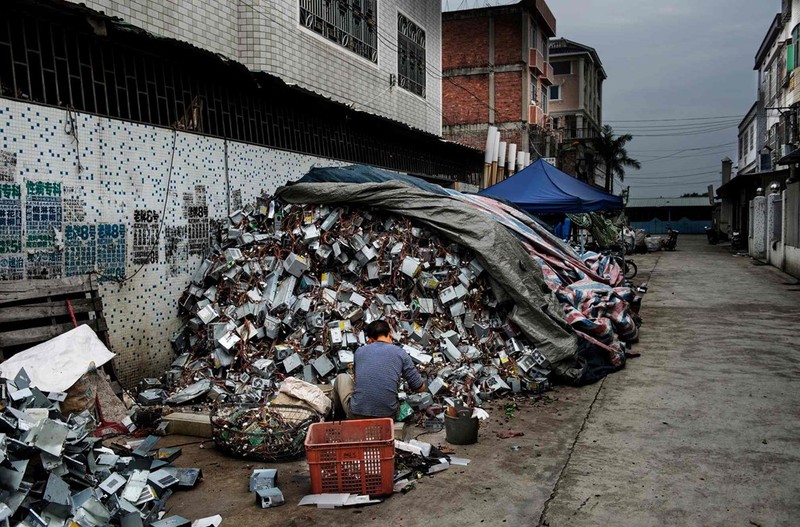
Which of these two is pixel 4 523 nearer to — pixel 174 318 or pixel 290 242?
pixel 174 318

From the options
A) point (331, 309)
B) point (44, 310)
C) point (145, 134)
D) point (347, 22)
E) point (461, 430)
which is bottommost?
point (461, 430)

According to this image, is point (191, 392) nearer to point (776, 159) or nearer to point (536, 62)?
point (776, 159)

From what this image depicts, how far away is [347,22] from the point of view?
44.1ft

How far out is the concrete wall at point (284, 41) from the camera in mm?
8742

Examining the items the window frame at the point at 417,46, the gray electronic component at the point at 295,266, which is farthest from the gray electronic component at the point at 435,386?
the window frame at the point at 417,46

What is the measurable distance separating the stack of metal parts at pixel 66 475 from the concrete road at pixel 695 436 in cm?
285

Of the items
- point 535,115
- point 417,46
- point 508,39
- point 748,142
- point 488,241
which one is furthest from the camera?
point 748,142

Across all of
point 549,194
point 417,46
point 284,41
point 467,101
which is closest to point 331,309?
point 284,41

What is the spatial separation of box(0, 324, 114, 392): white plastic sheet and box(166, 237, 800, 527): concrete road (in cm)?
107

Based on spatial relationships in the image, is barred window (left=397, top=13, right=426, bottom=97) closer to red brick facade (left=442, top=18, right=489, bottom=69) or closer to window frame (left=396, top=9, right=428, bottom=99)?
window frame (left=396, top=9, right=428, bottom=99)

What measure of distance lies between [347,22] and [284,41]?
308cm

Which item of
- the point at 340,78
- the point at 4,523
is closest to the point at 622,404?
the point at 4,523

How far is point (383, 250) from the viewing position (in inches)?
329

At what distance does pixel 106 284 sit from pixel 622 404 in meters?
6.09
